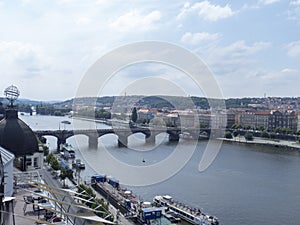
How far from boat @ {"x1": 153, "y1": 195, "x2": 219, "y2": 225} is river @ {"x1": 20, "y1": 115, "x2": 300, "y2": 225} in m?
0.39

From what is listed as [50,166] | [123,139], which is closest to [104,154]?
[123,139]

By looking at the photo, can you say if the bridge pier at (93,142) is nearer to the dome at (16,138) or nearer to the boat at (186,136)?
the boat at (186,136)

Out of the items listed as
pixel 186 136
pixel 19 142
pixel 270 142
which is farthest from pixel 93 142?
pixel 19 142

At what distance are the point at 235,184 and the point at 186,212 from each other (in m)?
3.35

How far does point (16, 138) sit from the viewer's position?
7445 mm

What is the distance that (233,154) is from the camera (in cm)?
1716

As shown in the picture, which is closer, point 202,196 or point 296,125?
point 202,196

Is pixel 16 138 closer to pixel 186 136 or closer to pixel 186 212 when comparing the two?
pixel 186 212

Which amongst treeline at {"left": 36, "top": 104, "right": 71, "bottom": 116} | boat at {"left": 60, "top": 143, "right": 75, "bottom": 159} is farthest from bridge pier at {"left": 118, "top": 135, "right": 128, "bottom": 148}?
treeline at {"left": 36, "top": 104, "right": 71, "bottom": 116}

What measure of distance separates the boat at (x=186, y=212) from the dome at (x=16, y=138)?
3.20 meters

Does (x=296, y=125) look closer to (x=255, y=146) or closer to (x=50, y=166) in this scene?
(x=255, y=146)

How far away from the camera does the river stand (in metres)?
8.59

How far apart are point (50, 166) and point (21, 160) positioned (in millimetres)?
3680

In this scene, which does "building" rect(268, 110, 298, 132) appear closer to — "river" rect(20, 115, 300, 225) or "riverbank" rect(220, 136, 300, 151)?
"riverbank" rect(220, 136, 300, 151)
